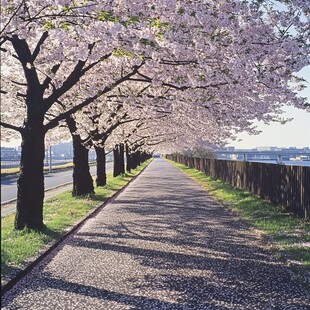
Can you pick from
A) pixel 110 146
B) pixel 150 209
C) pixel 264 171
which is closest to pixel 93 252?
pixel 150 209

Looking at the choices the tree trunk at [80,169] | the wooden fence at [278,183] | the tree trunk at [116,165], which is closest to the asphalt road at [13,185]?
the tree trunk at [116,165]

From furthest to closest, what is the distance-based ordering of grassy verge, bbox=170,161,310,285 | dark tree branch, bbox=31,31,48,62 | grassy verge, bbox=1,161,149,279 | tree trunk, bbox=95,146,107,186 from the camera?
tree trunk, bbox=95,146,107,186, dark tree branch, bbox=31,31,48,62, grassy verge, bbox=170,161,310,285, grassy verge, bbox=1,161,149,279

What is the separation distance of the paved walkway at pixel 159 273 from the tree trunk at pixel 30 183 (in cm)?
128

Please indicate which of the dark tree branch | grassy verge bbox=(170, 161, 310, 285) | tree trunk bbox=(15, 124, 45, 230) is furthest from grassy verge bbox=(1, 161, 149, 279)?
grassy verge bbox=(170, 161, 310, 285)

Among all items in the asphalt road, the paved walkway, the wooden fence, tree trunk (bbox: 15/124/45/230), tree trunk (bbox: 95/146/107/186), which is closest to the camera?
the paved walkway

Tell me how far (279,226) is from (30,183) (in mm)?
6998

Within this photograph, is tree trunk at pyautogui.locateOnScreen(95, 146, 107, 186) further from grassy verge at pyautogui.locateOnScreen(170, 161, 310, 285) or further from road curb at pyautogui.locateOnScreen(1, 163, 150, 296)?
road curb at pyautogui.locateOnScreen(1, 163, 150, 296)

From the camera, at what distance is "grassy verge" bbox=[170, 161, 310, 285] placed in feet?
30.8

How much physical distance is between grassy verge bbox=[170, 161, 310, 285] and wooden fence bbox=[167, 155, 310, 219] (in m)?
0.36

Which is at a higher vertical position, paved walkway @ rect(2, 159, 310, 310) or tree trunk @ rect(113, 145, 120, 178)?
tree trunk @ rect(113, 145, 120, 178)

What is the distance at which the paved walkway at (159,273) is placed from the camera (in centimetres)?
659

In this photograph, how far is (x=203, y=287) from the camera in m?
7.28

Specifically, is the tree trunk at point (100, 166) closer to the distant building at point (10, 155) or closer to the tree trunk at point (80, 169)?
the tree trunk at point (80, 169)

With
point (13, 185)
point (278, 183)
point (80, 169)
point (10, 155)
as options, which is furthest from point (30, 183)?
point (10, 155)
